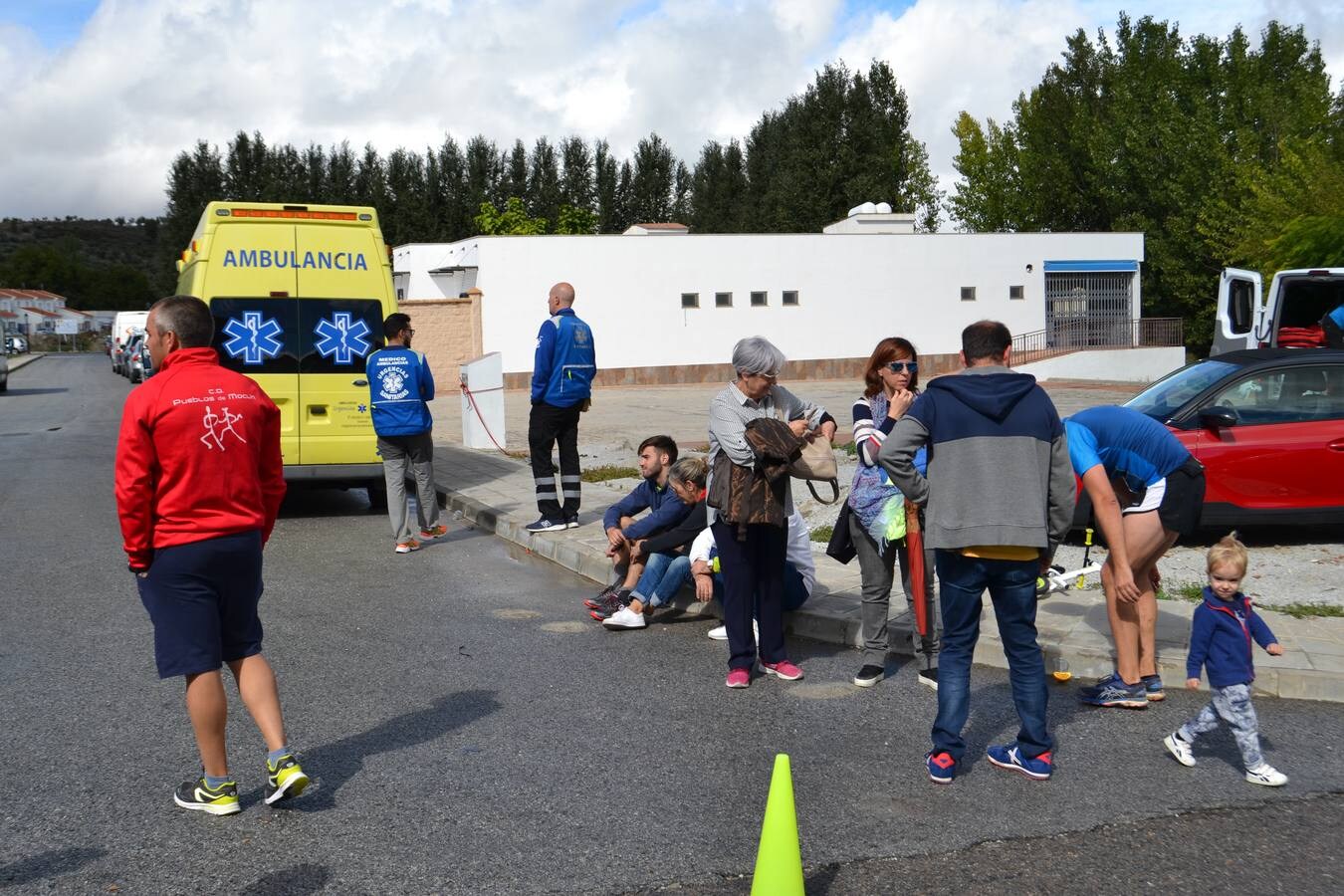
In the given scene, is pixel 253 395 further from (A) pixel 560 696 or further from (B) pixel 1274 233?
(B) pixel 1274 233

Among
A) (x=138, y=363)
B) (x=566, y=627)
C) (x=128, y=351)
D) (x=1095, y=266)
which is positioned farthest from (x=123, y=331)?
(x=566, y=627)

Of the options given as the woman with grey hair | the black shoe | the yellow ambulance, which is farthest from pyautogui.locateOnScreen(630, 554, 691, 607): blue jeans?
the yellow ambulance

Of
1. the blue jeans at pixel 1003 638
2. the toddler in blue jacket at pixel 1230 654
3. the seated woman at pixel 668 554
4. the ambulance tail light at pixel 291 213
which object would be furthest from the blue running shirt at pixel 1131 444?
the ambulance tail light at pixel 291 213

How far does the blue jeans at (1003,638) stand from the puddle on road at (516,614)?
3.64 metres

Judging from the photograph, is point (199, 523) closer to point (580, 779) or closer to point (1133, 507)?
point (580, 779)

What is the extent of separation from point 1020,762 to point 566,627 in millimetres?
3420

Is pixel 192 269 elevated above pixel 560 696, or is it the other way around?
pixel 192 269

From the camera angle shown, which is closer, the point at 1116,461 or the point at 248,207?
the point at 1116,461

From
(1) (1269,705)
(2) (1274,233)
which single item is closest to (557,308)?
(1) (1269,705)

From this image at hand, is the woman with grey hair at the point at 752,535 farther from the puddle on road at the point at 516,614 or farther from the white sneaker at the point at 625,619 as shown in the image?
the puddle on road at the point at 516,614

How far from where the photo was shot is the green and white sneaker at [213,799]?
4531mm

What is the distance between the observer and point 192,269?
12.1 m

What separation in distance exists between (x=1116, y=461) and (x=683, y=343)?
31338 mm

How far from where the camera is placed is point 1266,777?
4.86 meters
